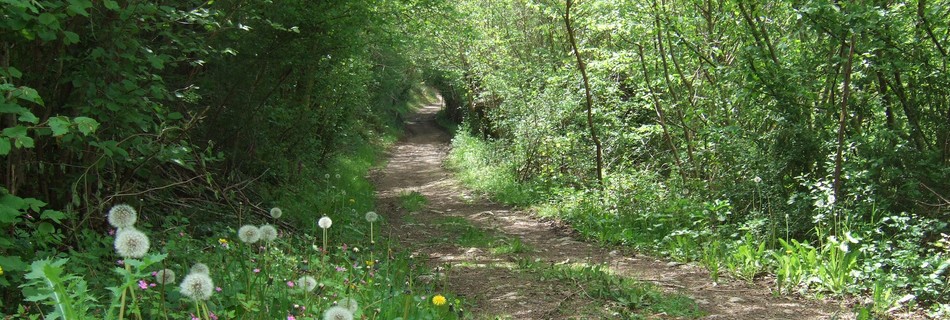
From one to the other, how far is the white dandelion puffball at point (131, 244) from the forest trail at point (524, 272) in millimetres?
2684

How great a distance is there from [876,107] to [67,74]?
7.61 m

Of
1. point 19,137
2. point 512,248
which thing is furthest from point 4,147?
point 512,248

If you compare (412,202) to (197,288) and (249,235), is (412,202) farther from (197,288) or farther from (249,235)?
(197,288)

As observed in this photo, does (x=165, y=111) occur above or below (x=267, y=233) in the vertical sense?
above

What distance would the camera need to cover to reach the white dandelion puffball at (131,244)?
215 centimetres

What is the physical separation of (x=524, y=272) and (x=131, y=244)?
188 inches

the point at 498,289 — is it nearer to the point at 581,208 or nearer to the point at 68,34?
the point at 68,34

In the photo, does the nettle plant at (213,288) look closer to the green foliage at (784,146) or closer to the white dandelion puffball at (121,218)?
the white dandelion puffball at (121,218)

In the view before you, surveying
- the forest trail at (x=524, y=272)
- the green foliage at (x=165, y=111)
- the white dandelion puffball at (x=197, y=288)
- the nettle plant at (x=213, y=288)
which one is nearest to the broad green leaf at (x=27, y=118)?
the green foliage at (x=165, y=111)

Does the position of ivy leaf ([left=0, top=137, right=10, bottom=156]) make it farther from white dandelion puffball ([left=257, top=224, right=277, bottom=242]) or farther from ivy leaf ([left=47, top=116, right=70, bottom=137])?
white dandelion puffball ([left=257, top=224, right=277, bottom=242])

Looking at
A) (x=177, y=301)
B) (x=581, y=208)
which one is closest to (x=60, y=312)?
(x=177, y=301)

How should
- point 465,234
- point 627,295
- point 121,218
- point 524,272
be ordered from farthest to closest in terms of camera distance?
1. point 465,234
2. point 524,272
3. point 627,295
4. point 121,218

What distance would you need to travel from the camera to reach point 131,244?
218 centimetres

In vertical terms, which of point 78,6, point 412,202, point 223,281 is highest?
point 78,6
